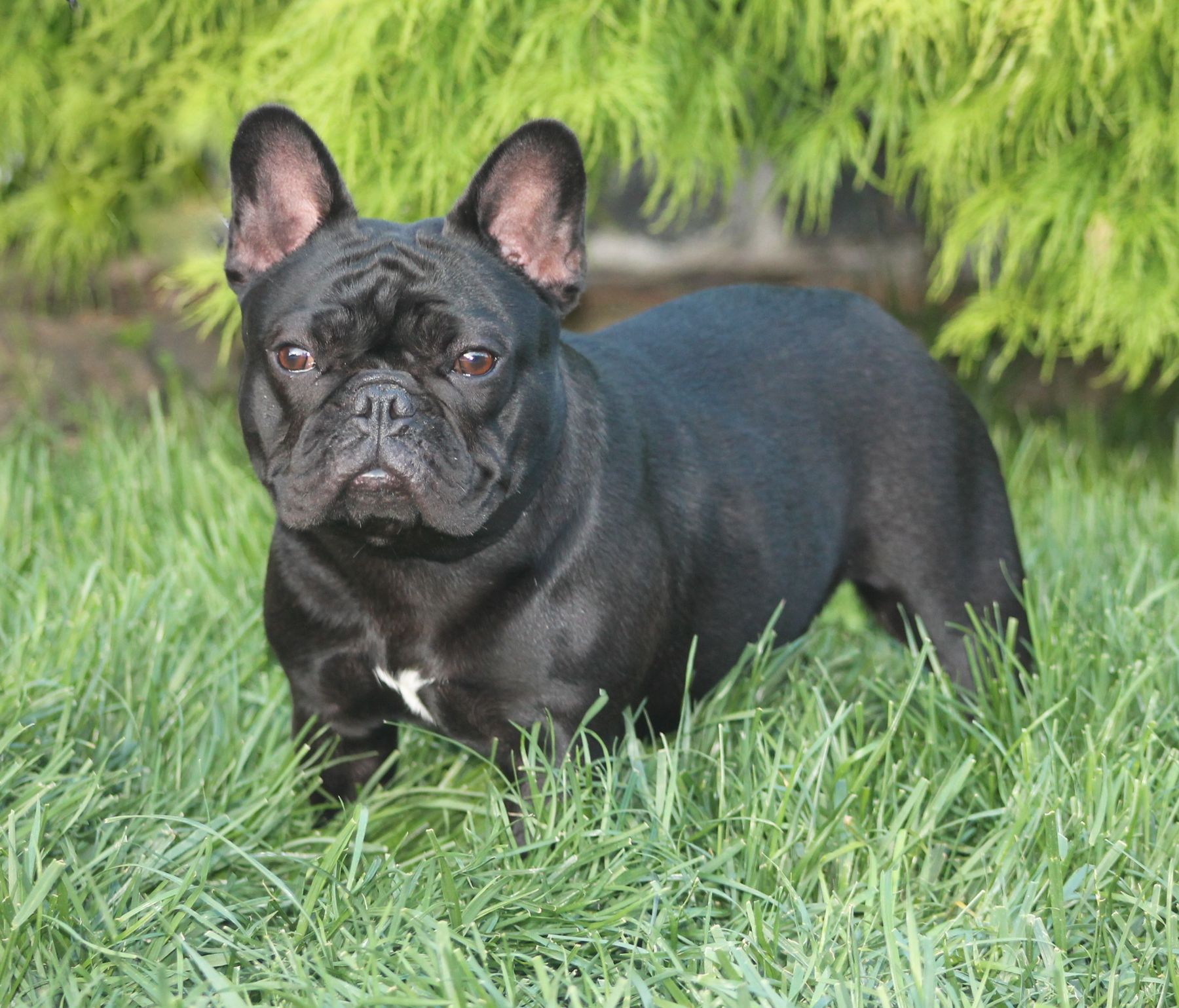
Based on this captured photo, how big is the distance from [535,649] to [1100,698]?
1301 millimetres

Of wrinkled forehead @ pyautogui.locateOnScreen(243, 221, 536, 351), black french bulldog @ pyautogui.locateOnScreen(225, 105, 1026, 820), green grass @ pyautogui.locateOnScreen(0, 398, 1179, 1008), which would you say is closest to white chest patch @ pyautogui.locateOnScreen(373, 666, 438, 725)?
black french bulldog @ pyautogui.locateOnScreen(225, 105, 1026, 820)

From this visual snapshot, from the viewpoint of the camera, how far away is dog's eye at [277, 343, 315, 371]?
261cm

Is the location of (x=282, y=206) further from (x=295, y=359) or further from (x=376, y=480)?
(x=376, y=480)

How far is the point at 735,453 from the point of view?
3.17 metres

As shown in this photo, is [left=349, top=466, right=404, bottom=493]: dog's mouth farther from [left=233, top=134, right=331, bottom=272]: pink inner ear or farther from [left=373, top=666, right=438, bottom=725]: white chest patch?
[left=233, top=134, right=331, bottom=272]: pink inner ear

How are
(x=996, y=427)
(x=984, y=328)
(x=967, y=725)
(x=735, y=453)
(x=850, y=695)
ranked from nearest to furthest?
(x=967, y=725) → (x=735, y=453) → (x=850, y=695) → (x=984, y=328) → (x=996, y=427)

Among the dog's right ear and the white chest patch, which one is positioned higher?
the dog's right ear

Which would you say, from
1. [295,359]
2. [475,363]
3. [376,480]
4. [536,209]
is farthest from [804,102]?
[376,480]

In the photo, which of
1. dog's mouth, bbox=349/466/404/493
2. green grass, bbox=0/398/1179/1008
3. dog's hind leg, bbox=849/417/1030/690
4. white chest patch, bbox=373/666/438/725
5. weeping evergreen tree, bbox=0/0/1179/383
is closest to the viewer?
green grass, bbox=0/398/1179/1008

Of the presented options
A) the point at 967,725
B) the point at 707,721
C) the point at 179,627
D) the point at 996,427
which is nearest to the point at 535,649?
the point at 707,721

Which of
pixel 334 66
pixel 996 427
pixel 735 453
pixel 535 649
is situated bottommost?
pixel 996 427

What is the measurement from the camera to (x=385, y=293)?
2.59 metres

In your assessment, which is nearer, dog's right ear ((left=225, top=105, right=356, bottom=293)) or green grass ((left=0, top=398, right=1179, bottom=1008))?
green grass ((left=0, top=398, right=1179, bottom=1008))

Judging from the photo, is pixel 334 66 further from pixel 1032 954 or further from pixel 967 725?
pixel 1032 954
